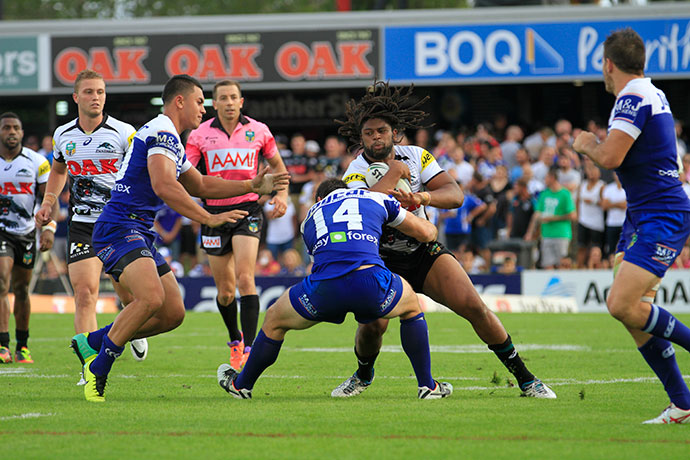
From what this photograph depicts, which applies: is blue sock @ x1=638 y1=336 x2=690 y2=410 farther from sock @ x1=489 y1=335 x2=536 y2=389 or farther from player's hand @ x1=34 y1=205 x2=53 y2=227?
player's hand @ x1=34 y1=205 x2=53 y2=227

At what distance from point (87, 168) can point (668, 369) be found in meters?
5.38

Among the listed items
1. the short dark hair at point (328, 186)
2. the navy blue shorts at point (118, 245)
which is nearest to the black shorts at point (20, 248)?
the navy blue shorts at point (118, 245)

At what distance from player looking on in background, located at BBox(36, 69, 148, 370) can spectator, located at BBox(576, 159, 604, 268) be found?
39.5 ft

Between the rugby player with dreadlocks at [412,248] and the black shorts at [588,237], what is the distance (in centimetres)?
1244

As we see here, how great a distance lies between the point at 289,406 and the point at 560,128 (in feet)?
52.2

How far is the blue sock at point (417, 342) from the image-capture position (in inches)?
291

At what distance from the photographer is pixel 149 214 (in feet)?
25.6

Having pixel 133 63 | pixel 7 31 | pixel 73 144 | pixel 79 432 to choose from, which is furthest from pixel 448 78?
pixel 79 432

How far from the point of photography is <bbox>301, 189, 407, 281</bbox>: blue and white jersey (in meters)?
6.97

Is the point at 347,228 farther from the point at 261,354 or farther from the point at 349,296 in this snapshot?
the point at 261,354

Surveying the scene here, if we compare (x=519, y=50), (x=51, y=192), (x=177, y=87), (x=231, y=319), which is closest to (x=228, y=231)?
(x=231, y=319)

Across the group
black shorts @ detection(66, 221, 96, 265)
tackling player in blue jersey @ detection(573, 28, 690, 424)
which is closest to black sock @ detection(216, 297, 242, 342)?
black shorts @ detection(66, 221, 96, 265)

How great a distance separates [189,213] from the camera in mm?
7332

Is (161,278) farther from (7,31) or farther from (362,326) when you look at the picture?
(7,31)
